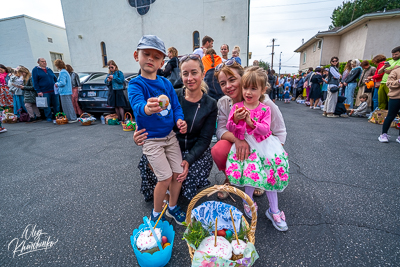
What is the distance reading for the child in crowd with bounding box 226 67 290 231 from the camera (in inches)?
66.5

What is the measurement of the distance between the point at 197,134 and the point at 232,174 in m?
0.60

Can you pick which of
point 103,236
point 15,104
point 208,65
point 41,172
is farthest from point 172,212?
point 15,104

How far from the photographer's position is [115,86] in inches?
226

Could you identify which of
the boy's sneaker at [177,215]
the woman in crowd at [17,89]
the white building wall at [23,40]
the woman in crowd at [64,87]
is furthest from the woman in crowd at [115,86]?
the white building wall at [23,40]

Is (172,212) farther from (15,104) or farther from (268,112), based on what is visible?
(15,104)

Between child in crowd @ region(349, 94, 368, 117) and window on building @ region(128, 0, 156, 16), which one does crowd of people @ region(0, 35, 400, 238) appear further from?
window on building @ region(128, 0, 156, 16)

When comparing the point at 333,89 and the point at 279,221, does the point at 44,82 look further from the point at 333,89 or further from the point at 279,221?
the point at 333,89

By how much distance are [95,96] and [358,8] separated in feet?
106

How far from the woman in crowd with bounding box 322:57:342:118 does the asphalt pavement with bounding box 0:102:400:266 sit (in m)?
2.92

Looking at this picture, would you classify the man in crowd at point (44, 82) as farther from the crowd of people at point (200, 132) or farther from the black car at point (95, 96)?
the crowd of people at point (200, 132)

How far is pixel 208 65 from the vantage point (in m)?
3.91

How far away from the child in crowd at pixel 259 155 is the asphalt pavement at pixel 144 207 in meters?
0.35

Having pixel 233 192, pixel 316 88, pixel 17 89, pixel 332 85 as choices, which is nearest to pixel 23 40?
pixel 17 89
